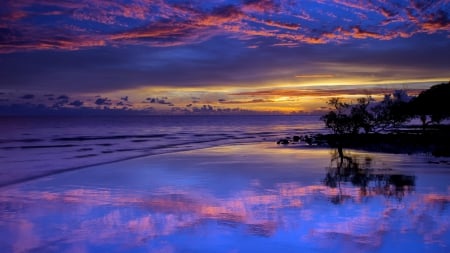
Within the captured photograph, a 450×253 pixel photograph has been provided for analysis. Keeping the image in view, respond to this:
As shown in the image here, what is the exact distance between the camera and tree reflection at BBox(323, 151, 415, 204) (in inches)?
747

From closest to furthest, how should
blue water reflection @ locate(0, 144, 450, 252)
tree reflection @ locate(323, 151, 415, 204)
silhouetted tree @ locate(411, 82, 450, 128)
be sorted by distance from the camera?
blue water reflection @ locate(0, 144, 450, 252) < tree reflection @ locate(323, 151, 415, 204) < silhouetted tree @ locate(411, 82, 450, 128)

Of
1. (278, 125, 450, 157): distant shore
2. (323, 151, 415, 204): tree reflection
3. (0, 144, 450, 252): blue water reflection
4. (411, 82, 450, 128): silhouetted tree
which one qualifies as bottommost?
(0, 144, 450, 252): blue water reflection

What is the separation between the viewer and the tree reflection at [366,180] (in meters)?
19.0

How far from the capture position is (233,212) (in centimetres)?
1569

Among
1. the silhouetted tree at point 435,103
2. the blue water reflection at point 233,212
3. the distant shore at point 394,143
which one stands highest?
the silhouetted tree at point 435,103

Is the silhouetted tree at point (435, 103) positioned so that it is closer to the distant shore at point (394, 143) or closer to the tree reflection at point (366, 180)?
the distant shore at point (394, 143)

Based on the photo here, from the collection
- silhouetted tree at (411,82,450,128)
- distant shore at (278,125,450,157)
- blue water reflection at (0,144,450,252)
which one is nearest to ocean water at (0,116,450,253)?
blue water reflection at (0,144,450,252)

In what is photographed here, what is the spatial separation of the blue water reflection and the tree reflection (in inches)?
2.1

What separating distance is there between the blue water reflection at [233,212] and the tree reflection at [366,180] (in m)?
0.05

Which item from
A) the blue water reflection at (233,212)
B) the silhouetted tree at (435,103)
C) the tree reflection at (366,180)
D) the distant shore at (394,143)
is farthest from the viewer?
the silhouetted tree at (435,103)

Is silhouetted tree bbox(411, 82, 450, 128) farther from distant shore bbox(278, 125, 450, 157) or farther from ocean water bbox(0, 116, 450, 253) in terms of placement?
ocean water bbox(0, 116, 450, 253)

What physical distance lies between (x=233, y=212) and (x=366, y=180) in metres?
9.91

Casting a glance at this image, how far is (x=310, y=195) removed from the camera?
60.9 feet

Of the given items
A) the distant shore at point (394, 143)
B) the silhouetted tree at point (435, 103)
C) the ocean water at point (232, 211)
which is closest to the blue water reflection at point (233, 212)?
the ocean water at point (232, 211)
